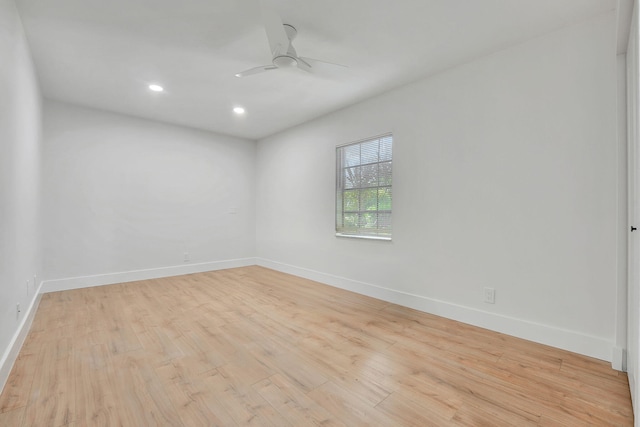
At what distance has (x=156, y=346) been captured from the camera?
7.32ft

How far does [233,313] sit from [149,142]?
3.22 m

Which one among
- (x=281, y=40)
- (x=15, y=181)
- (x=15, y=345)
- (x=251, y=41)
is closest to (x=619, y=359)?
(x=281, y=40)

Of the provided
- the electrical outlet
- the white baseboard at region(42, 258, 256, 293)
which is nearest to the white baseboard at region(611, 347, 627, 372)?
the electrical outlet

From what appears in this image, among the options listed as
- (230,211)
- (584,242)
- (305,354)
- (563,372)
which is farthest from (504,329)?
(230,211)

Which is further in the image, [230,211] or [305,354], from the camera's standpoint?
[230,211]

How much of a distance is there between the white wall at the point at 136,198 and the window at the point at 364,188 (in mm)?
2395

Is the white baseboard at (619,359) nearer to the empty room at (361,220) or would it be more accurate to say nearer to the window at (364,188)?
the empty room at (361,220)

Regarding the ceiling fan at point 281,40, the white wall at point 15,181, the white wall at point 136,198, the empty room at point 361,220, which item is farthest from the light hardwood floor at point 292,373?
the ceiling fan at point 281,40

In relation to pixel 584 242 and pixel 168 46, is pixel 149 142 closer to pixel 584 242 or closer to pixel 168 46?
pixel 168 46

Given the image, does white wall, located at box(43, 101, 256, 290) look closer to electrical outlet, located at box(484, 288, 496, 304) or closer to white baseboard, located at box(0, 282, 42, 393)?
white baseboard, located at box(0, 282, 42, 393)

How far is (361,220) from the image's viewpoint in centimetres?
379

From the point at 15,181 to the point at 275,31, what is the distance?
90.9 inches

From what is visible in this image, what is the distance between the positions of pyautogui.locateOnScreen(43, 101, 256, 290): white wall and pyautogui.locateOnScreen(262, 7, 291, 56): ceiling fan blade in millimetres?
3255

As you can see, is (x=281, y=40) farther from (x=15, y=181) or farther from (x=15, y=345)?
(x=15, y=345)
